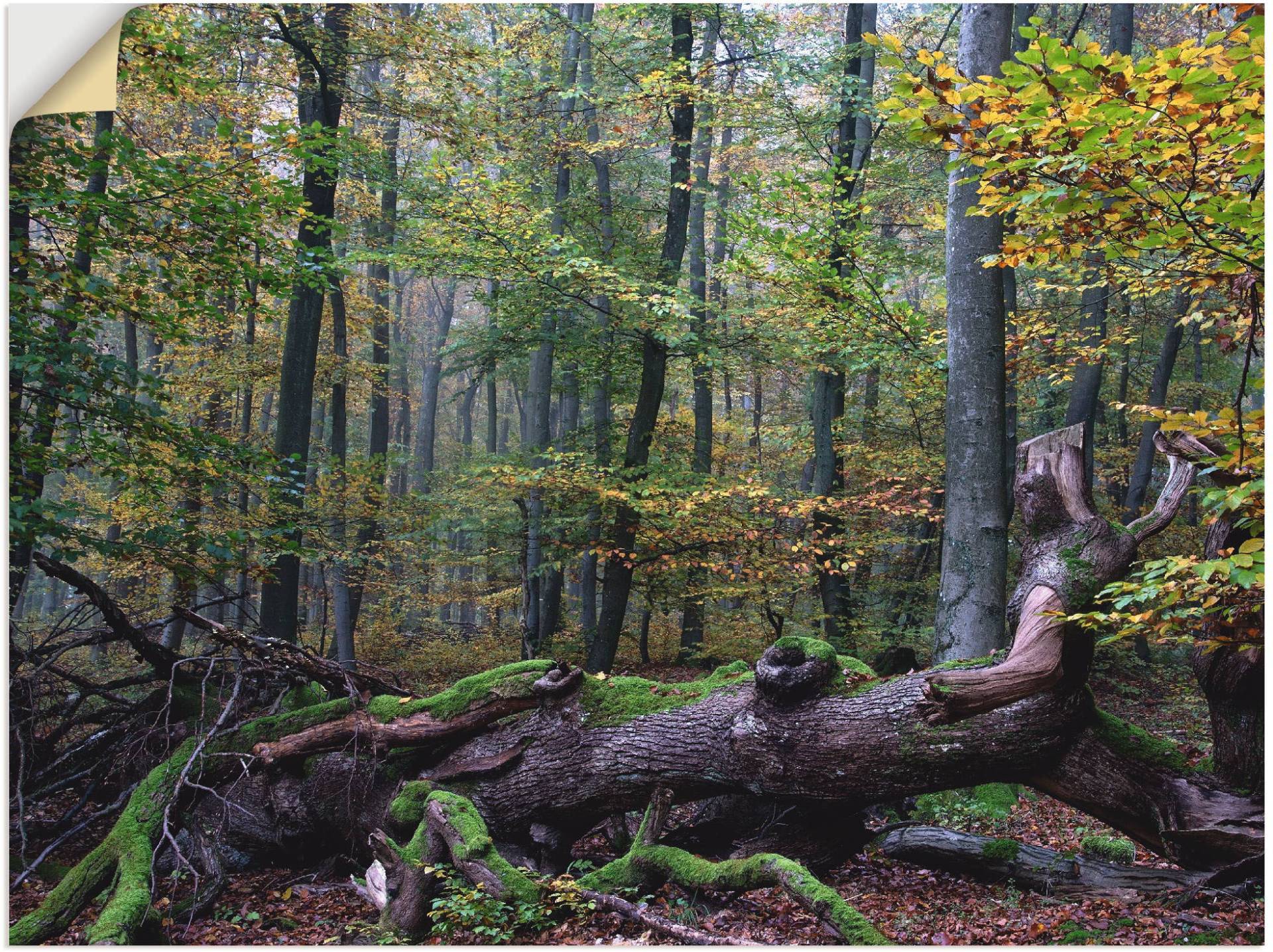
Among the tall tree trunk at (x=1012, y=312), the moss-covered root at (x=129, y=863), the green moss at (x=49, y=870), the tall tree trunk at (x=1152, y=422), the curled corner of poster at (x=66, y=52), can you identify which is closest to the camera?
the curled corner of poster at (x=66, y=52)

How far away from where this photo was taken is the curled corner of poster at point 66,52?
2865mm

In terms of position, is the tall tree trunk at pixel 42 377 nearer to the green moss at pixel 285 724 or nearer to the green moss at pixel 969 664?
the green moss at pixel 285 724

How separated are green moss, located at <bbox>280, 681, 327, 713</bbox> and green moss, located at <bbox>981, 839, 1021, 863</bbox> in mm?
4664

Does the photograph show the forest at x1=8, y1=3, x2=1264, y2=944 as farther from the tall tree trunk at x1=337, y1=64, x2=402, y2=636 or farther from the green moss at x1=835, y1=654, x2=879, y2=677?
the tall tree trunk at x1=337, y1=64, x2=402, y2=636

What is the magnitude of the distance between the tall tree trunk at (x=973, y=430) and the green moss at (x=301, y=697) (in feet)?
16.0

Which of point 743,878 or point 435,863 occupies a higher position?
point 743,878

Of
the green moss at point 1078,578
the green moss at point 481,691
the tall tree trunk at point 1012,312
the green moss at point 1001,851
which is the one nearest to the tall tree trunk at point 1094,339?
the tall tree trunk at point 1012,312

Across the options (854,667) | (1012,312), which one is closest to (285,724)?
(854,667)

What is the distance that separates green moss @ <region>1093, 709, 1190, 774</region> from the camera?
430 centimetres

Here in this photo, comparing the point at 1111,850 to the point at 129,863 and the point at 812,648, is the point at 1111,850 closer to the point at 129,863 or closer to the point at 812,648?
the point at 812,648

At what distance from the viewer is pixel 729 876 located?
4.11 metres

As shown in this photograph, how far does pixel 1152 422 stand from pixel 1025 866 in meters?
10.0

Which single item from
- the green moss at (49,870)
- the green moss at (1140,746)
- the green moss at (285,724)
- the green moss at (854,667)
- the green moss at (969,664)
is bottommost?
the green moss at (49,870)

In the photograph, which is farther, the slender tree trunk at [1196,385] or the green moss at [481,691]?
the slender tree trunk at [1196,385]
